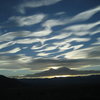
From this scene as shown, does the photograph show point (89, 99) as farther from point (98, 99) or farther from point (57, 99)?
point (57, 99)

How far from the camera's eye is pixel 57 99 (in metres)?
49.0

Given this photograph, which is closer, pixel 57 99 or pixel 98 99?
pixel 98 99

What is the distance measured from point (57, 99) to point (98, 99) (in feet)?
34.6

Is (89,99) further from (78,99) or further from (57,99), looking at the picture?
(57,99)

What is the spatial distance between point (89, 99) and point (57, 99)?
8.44m

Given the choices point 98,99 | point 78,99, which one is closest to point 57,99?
point 78,99

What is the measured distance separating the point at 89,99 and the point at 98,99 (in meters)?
2.11

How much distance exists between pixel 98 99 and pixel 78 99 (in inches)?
183

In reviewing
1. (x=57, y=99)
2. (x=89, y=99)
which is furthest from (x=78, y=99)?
(x=57, y=99)

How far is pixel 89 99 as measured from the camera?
45125mm

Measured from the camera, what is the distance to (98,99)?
44.3 metres

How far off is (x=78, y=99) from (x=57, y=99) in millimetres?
Result: 6078

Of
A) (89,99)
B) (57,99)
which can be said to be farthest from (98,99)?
(57,99)

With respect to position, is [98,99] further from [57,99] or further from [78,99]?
[57,99]
